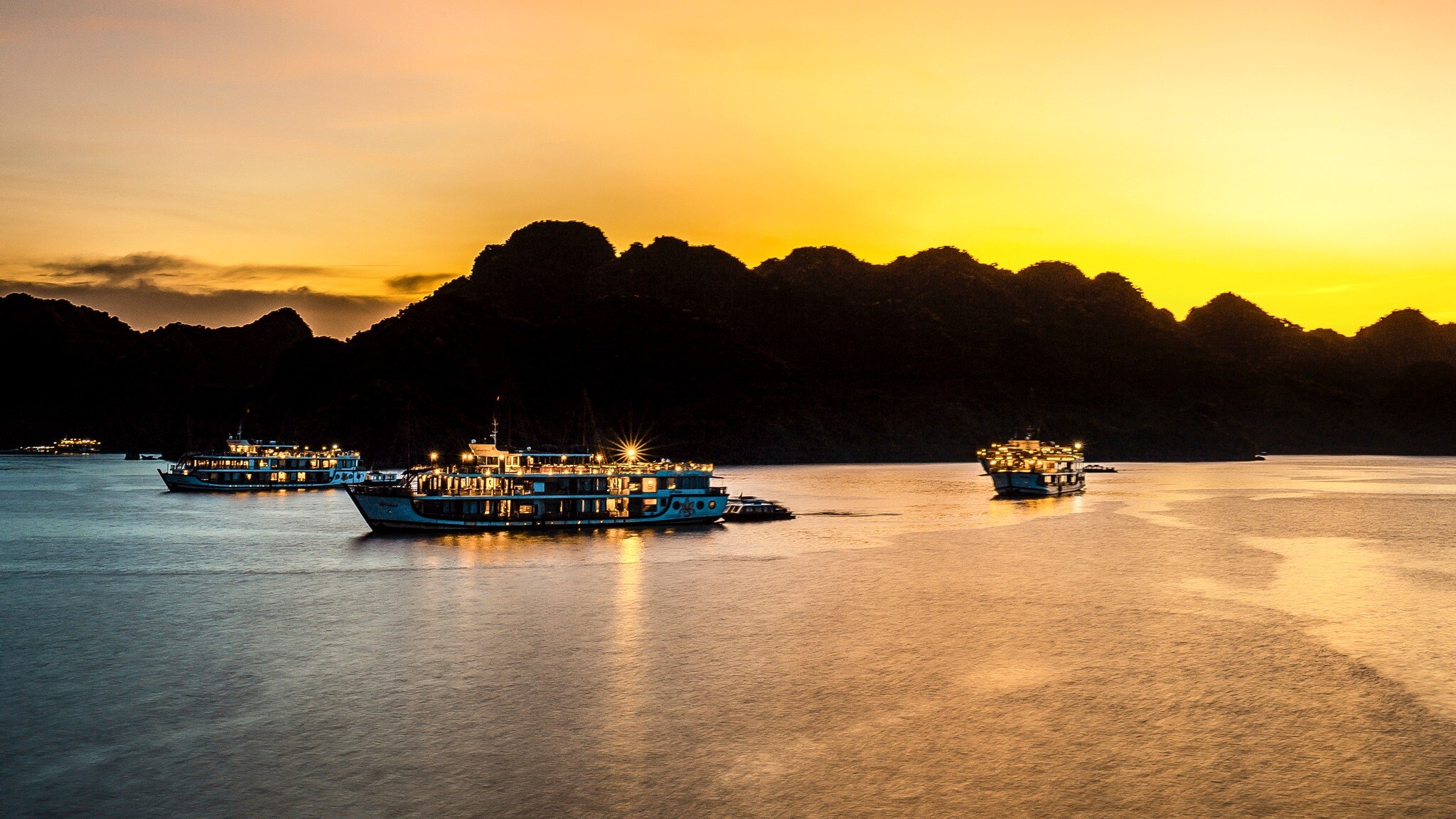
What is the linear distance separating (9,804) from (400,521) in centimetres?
7681

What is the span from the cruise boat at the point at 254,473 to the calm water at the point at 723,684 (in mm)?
99537

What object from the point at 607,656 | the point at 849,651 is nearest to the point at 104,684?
the point at 607,656

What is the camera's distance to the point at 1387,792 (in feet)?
96.7

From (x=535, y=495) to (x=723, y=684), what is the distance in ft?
221

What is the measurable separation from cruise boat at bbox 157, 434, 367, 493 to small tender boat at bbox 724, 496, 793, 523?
91698mm

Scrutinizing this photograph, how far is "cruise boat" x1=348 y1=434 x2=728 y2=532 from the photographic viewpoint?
338 ft

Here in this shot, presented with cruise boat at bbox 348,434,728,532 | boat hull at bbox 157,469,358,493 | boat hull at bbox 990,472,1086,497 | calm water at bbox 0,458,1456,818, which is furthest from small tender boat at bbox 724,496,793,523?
boat hull at bbox 157,469,358,493

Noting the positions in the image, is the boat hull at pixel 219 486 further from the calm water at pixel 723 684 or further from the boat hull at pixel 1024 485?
the boat hull at pixel 1024 485

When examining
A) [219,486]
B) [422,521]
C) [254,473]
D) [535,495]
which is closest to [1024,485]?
[535,495]

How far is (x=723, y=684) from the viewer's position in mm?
42219

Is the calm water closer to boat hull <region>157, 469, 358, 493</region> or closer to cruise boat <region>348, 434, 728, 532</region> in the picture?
cruise boat <region>348, 434, 728, 532</region>

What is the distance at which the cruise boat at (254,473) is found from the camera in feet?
611

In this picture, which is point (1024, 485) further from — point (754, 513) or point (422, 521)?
point (422, 521)

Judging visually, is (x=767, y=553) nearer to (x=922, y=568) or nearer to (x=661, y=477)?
(x=922, y=568)
